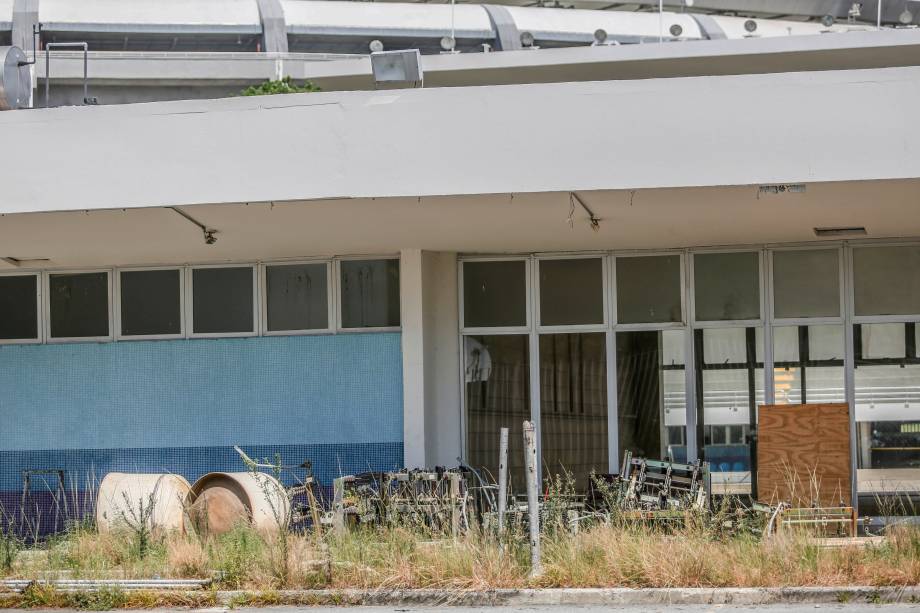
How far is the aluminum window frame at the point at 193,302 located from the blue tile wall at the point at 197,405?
12cm

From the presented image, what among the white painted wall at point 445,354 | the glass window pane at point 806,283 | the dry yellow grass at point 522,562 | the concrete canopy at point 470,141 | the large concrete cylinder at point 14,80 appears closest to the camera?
the dry yellow grass at point 522,562

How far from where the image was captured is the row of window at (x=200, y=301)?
46.3 ft

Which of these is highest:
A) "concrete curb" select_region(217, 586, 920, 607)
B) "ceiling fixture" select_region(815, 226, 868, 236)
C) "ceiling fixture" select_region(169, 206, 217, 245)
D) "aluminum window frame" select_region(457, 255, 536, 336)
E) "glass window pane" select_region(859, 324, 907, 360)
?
"ceiling fixture" select_region(169, 206, 217, 245)

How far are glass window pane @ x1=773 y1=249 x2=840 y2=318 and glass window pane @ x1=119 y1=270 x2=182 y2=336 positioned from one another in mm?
7115

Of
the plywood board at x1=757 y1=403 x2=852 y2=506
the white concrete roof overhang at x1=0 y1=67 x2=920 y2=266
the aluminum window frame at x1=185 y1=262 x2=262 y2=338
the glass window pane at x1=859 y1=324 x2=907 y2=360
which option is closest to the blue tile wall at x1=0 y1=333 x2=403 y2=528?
the aluminum window frame at x1=185 y1=262 x2=262 y2=338

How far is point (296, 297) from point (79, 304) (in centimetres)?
275

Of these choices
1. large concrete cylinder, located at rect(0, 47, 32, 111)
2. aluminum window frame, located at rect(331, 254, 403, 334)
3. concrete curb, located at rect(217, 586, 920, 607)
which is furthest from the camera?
aluminum window frame, located at rect(331, 254, 403, 334)

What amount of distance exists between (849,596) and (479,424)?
246 inches

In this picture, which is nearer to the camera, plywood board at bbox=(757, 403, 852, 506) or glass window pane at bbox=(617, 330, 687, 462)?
plywood board at bbox=(757, 403, 852, 506)

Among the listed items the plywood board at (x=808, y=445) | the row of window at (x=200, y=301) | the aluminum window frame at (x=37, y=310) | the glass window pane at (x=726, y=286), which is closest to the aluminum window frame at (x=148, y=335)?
the row of window at (x=200, y=301)

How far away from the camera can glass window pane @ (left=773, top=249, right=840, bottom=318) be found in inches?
538

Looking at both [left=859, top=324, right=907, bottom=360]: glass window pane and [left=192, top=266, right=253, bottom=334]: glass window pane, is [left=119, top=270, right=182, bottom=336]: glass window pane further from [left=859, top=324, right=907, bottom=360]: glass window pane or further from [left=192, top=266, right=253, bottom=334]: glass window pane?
[left=859, top=324, right=907, bottom=360]: glass window pane

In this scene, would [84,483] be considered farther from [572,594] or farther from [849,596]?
[849,596]

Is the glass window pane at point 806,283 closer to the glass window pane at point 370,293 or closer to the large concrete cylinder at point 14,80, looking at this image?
the glass window pane at point 370,293
